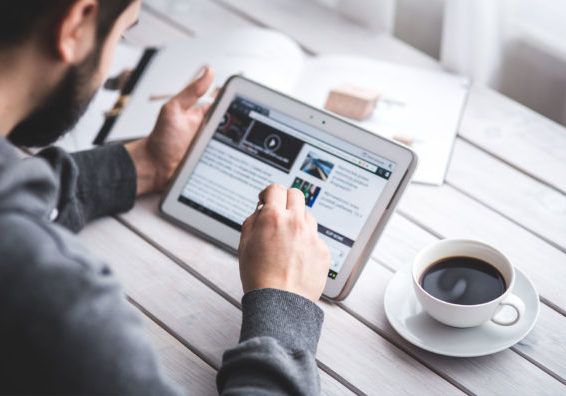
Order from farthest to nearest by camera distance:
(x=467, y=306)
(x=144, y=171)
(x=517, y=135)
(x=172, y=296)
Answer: (x=517, y=135), (x=144, y=171), (x=172, y=296), (x=467, y=306)

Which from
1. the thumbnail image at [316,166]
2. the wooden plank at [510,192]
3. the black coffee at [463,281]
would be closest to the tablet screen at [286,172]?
the thumbnail image at [316,166]

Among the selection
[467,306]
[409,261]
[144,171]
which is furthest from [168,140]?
[467,306]

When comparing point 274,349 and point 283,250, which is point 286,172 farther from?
point 274,349

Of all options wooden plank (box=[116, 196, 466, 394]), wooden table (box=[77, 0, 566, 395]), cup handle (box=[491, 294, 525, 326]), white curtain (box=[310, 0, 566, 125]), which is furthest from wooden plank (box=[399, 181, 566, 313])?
white curtain (box=[310, 0, 566, 125])

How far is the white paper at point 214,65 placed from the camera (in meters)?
1.07

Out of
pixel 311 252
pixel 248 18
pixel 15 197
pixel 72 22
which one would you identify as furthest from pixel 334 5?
pixel 15 197

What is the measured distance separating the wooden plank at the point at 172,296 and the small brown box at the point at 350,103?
0.37 m

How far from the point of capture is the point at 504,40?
1382 mm

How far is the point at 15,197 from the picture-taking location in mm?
526

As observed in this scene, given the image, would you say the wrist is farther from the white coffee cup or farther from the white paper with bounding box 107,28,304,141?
the white coffee cup

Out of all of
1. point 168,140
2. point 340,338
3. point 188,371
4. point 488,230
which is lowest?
point 188,371

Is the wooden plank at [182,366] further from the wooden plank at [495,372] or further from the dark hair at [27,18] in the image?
the dark hair at [27,18]

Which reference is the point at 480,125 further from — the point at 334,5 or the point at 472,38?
A: the point at 334,5

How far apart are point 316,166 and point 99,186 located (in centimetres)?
30
